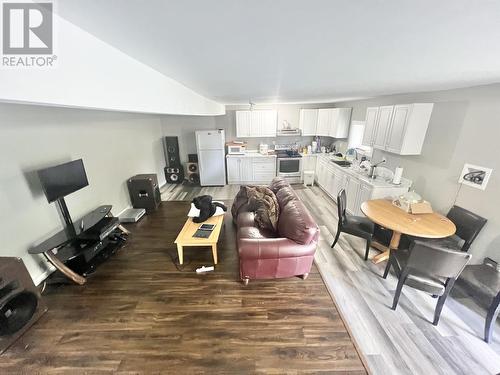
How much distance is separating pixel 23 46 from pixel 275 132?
5.37 meters

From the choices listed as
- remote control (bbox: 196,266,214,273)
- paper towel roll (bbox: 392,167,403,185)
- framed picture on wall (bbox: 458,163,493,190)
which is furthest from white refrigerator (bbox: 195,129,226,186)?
framed picture on wall (bbox: 458,163,493,190)

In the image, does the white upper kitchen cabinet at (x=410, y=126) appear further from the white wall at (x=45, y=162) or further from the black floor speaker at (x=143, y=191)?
the white wall at (x=45, y=162)

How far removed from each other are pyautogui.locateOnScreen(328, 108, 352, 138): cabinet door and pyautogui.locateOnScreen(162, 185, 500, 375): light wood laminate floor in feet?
10.5

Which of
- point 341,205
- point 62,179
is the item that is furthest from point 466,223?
Result: point 62,179

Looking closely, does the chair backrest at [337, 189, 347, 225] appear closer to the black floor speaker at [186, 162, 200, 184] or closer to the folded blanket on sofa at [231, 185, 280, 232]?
the folded blanket on sofa at [231, 185, 280, 232]

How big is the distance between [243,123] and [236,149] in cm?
75

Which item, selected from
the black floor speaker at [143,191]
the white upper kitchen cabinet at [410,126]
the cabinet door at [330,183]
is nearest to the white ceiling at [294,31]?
the white upper kitchen cabinet at [410,126]

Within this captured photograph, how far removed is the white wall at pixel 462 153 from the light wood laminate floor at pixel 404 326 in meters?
0.80

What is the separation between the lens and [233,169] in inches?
223

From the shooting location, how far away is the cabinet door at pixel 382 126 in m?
3.23

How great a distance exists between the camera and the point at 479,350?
1737 mm

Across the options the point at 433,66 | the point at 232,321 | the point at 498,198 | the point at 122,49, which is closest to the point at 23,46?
the point at 122,49

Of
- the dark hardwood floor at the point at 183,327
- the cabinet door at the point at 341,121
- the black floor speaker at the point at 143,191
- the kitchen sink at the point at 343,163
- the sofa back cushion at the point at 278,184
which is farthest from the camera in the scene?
the cabinet door at the point at 341,121

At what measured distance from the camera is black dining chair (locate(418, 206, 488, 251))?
7.07 feet
